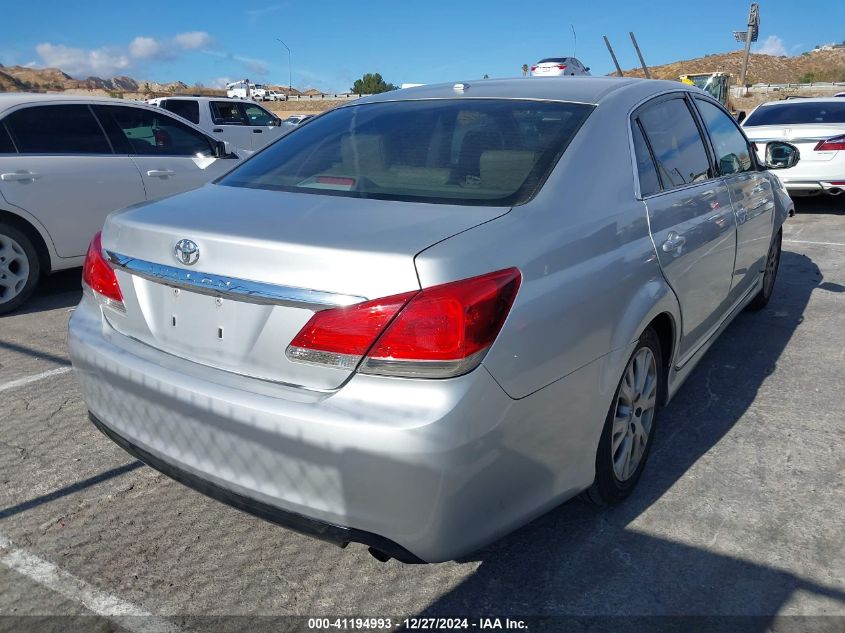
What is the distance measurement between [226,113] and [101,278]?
13707mm

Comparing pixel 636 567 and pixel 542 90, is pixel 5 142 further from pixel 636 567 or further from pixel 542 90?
pixel 636 567

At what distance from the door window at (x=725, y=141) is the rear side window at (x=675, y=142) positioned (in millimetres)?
257

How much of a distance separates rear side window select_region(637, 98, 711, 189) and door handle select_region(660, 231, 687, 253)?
234mm

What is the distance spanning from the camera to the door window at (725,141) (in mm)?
3971

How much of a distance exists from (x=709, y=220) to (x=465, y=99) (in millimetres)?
1310

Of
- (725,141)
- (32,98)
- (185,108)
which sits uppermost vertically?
(32,98)

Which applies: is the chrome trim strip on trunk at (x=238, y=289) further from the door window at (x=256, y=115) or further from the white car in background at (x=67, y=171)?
the door window at (x=256, y=115)

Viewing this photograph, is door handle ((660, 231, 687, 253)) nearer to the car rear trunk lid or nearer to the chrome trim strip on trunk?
the car rear trunk lid

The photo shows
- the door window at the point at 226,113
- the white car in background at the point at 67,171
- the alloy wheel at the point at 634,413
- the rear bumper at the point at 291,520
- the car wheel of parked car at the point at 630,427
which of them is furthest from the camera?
the door window at the point at 226,113

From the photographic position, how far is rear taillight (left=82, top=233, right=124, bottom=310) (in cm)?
247

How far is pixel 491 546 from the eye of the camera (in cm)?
263

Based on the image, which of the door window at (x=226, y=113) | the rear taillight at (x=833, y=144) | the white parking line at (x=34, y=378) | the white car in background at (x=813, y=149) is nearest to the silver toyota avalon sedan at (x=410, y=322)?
the white parking line at (x=34, y=378)

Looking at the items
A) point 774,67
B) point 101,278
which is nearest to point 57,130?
point 101,278

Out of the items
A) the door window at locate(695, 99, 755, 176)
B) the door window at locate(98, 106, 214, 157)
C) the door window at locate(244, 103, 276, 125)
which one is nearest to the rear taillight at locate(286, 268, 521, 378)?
the door window at locate(695, 99, 755, 176)
